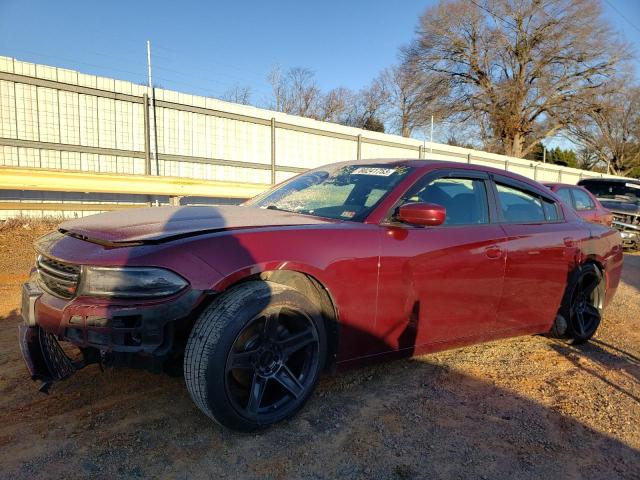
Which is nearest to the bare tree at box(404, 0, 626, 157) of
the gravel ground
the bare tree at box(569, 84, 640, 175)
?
the bare tree at box(569, 84, 640, 175)

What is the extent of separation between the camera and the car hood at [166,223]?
2.39 metres

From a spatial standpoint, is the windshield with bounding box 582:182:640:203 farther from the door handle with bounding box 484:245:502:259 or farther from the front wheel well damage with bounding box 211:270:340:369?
the front wheel well damage with bounding box 211:270:340:369

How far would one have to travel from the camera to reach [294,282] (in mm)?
2648

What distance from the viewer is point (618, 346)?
14.4 ft

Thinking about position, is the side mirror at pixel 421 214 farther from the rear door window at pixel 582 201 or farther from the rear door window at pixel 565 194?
the rear door window at pixel 582 201

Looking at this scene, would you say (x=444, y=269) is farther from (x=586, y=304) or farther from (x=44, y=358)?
(x=44, y=358)

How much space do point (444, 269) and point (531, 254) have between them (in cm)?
100

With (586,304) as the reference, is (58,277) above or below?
above

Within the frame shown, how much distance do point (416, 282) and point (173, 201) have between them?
696 cm

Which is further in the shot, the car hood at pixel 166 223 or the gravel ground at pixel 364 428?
the car hood at pixel 166 223

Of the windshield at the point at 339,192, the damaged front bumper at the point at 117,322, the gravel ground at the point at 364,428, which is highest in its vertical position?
the windshield at the point at 339,192

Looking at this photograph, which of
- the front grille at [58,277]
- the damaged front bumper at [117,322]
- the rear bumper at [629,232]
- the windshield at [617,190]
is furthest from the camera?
the windshield at [617,190]

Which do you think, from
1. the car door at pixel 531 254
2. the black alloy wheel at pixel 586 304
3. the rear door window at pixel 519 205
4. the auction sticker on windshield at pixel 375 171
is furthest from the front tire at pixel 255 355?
the black alloy wheel at pixel 586 304

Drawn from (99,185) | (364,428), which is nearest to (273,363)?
(364,428)
